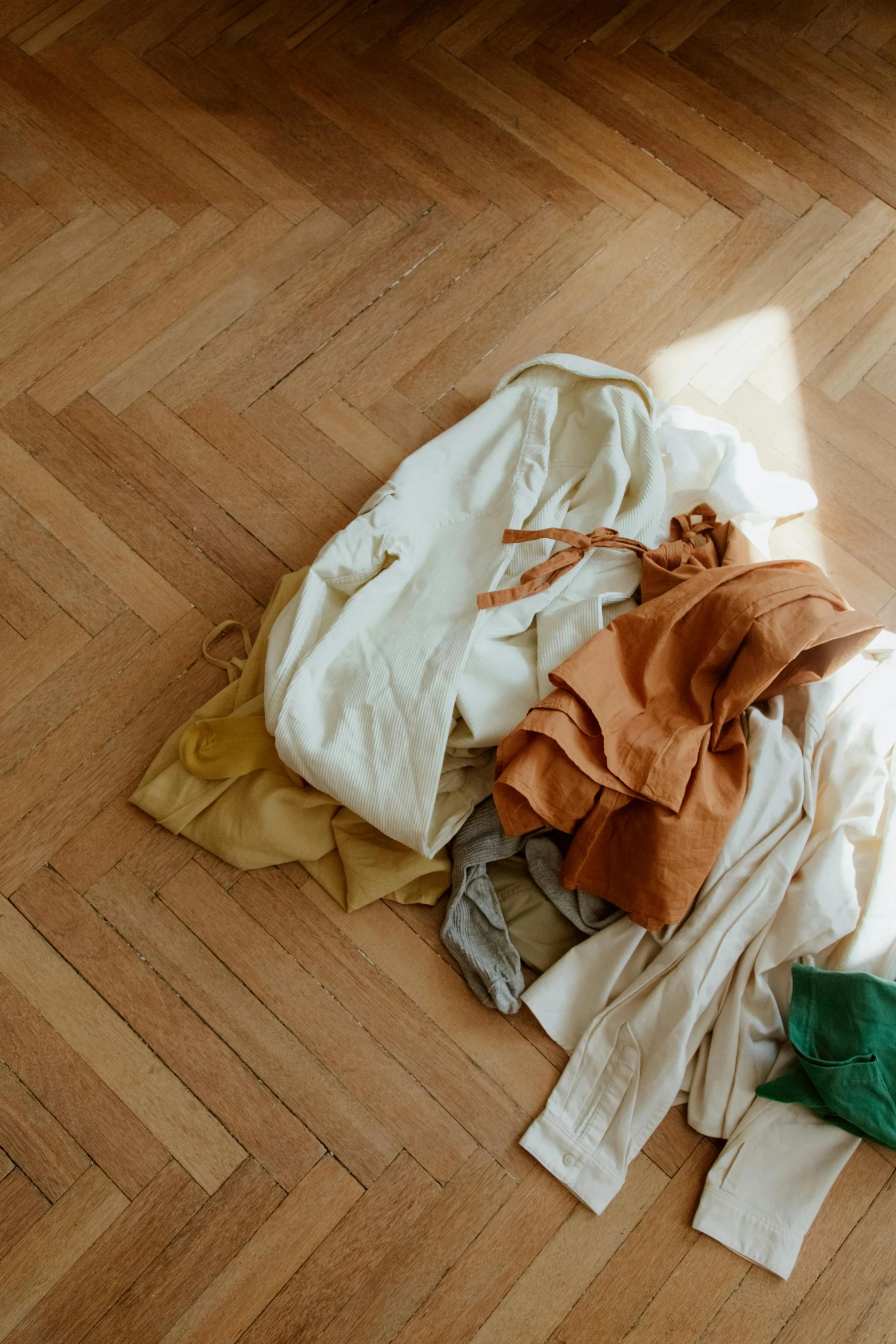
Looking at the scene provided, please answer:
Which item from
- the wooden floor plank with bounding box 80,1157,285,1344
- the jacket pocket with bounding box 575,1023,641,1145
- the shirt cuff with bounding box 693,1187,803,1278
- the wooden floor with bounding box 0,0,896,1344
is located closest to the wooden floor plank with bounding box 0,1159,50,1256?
the wooden floor with bounding box 0,0,896,1344

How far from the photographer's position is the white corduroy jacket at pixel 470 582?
114cm

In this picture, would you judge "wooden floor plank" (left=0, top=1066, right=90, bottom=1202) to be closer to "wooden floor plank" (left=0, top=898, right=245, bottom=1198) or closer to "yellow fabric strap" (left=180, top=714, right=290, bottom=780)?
"wooden floor plank" (left=0, top=898, right=245, bottom=1198)

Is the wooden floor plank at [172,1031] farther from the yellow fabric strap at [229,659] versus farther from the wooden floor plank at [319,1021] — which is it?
the yellow fabric strap at [229,659]

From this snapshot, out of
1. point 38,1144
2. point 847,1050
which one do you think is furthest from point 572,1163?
point 38,1144

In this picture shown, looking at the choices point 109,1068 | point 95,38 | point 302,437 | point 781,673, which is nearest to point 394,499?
point 302,437

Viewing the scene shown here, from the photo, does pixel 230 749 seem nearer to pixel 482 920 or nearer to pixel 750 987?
pixel 482 920

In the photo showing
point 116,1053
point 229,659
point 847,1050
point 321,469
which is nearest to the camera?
point 847,1050

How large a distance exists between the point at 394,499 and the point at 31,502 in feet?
1.69

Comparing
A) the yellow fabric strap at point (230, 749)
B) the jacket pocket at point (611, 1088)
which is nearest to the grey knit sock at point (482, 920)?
the jacket pocket at point (611, 1088)

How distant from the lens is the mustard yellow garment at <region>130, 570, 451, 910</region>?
120cm

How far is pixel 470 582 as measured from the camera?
4.02ft

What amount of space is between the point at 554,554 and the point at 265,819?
17.5 inches

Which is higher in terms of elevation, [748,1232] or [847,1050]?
[847,1050]

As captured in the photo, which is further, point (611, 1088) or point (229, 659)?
point (229, 659)
